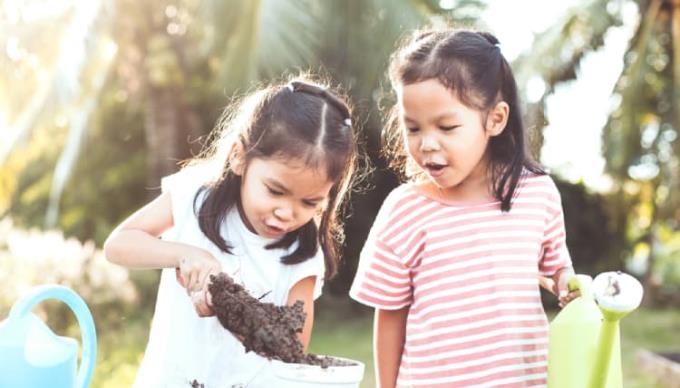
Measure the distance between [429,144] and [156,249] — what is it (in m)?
0.67

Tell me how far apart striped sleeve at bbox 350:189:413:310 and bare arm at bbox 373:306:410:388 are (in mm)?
54

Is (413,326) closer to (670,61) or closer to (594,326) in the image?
(594,326)

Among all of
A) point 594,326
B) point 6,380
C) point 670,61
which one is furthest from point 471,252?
point 670,61

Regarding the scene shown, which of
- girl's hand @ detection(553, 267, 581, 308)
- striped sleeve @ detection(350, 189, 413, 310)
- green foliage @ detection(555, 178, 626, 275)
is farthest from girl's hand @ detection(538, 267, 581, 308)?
green foliage @ detection(555, 178, 626, 275)

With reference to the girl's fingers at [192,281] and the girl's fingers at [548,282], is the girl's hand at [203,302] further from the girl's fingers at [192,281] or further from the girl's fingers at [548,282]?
the girl's fingers at [548,282]

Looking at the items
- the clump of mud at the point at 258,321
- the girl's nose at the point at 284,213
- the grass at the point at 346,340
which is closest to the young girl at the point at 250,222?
the girl's nose at the point at 284,213

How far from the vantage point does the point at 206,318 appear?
7.62ft

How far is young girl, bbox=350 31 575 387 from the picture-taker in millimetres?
2355

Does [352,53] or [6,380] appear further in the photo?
[352,53]

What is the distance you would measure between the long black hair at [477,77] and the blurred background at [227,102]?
16.5 feet

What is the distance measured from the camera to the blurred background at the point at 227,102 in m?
8.41

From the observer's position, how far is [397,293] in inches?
97.7

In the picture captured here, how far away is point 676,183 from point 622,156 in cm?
78

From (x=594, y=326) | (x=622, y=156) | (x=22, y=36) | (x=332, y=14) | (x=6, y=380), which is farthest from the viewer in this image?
(x=622, y=156)
